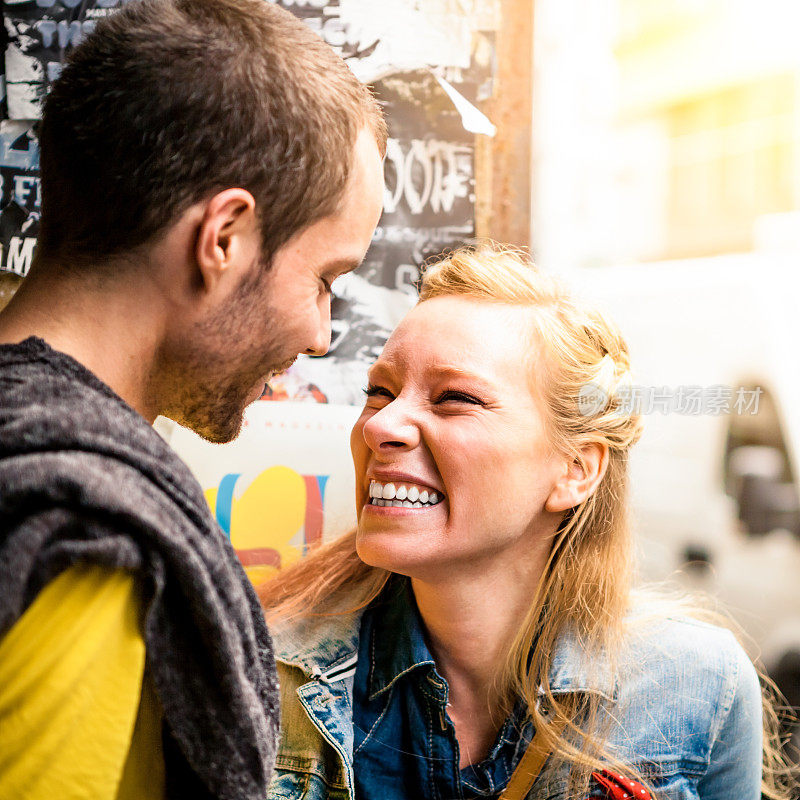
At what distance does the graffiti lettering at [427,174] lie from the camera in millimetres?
1754

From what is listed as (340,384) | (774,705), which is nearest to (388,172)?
(340,384)

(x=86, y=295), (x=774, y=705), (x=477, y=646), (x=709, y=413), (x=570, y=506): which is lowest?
(x=774, y=705)

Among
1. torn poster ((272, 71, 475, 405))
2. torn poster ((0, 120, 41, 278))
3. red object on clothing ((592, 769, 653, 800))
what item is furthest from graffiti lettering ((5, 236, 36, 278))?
red object on clothing ((592, 769, 653, 800))

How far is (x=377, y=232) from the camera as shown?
177 cm

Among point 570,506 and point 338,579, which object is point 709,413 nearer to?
point 570,506

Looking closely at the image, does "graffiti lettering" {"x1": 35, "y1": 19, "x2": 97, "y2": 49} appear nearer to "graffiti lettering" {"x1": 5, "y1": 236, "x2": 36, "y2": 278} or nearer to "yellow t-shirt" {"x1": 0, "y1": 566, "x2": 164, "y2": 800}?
"graffiti lettering" {"x1": 5, "y1": 236, "x2": 36, "y2": 278}

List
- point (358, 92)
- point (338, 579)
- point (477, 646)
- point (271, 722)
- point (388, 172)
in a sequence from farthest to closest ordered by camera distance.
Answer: point (388, 172), point (338, 579), point (477, 646), point (358, 92), point (271, 722)

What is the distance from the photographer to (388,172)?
1.76m

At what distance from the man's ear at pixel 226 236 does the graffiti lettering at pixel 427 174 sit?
0.77 m

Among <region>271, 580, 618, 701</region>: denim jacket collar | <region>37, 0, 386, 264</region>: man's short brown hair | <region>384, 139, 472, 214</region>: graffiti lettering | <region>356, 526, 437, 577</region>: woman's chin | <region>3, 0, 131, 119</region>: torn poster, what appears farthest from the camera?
<region>384, 139, 472, 214</region>: graffiti lettering

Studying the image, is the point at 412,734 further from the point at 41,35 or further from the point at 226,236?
the point at 41,35

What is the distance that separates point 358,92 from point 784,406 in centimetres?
122

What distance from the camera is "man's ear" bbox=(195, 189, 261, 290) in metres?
1.00

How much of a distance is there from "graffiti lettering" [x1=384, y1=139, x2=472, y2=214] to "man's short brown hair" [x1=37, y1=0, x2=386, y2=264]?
70 cm
